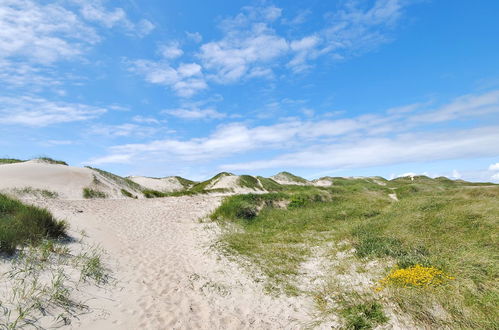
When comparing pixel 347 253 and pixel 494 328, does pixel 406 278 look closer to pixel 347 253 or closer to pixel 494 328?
pixel 494 328

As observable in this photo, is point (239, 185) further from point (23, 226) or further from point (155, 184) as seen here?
point (23, 226)

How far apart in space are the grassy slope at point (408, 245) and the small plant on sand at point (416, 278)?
25 cm

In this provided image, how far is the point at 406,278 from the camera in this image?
7.57 meters

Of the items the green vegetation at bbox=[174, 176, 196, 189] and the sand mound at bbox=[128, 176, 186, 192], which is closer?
the sand mound at bbox=[128, 176, 186, 192]

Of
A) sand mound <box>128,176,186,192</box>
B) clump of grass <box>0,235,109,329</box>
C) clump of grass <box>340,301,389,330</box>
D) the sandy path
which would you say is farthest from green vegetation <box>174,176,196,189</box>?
clump of grass <box>340,301,389,330</box>

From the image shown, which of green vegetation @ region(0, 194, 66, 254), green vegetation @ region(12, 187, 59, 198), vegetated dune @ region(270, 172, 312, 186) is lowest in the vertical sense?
green vegetation @ region(0, 194, 66, 254)

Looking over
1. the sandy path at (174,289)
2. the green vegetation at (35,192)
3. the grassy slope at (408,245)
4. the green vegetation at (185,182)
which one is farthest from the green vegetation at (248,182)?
the sandy path at (174,289)

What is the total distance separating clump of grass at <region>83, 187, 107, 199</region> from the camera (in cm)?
2767

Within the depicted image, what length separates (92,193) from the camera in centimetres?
2844

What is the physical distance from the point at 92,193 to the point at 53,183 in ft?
12.6

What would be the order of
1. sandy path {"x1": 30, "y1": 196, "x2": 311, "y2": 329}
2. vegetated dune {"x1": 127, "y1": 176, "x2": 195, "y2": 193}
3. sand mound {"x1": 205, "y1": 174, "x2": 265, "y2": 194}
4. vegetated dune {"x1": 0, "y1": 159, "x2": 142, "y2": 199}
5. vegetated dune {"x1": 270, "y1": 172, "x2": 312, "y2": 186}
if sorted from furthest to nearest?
vegetated dune {"x1": 270, "y1": 172, "x2": 312, "y2": 186} → vegetated dune {"x1": 127, "y1": 176, "x2": 195, "y2": 193} → sand mound {"x1": 205, "y1": 174, "x2": 265, "y2": 194} → vegetated dune {"x1": 0, "y1": 159, "x2": 142, "y2": 199} → sandy path {"x1": 30, "y1": 196, "x2": 311, "y2": 329}

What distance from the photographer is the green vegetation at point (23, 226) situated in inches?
326

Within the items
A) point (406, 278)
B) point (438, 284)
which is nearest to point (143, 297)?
point (406, 278)

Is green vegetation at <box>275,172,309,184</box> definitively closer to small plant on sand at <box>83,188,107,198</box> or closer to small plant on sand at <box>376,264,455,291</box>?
small plant on sand at <box>83,188,107,198</box>
